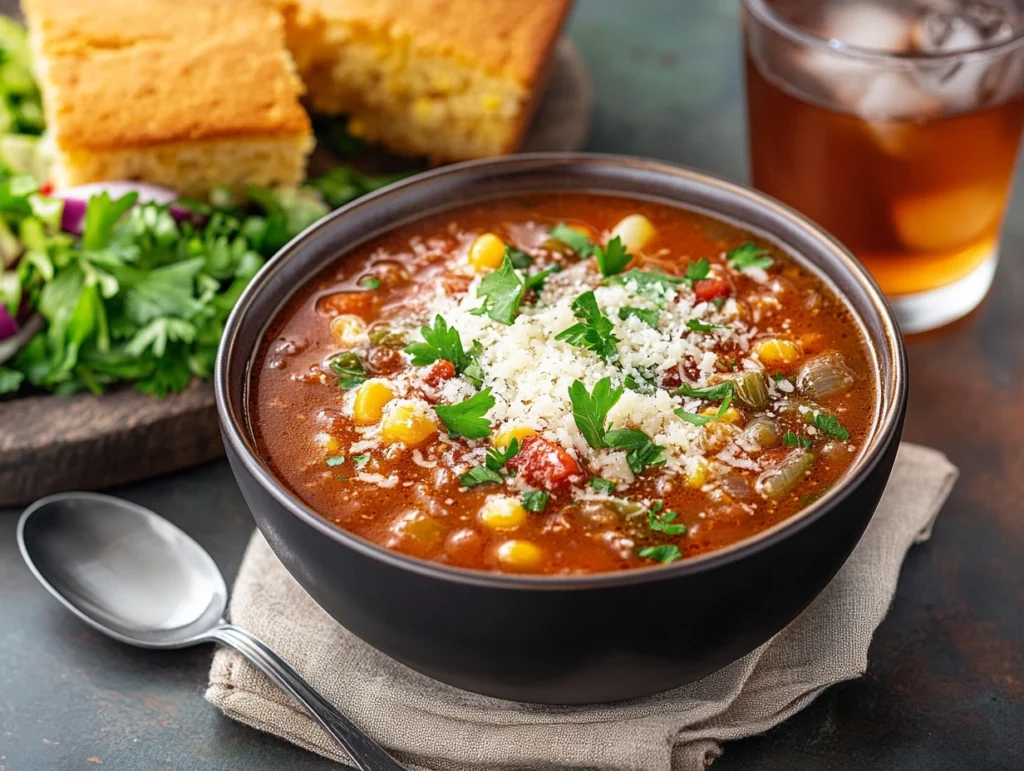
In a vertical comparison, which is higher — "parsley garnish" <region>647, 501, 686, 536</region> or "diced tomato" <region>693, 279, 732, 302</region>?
"diced tomato" <region>693, 279, 732, 302</region>

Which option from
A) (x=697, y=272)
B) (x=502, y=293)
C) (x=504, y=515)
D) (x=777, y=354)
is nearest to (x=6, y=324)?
(x=502, y=293)

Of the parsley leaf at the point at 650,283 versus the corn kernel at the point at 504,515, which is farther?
the parsley leaf at the point at 650,283

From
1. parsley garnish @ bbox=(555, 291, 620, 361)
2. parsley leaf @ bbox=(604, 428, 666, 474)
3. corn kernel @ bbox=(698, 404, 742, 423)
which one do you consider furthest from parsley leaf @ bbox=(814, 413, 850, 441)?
parsley garnish @ bbox=(555, 291, 620, 361)

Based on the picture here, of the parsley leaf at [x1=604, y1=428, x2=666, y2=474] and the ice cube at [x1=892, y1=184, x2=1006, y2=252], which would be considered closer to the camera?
the parsley leaf at [x1=604, y1=428, x2=666, y2=474]

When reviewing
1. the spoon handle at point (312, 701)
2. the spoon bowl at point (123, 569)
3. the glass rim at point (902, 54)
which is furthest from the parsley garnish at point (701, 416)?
the glass rim at point (902, 54)

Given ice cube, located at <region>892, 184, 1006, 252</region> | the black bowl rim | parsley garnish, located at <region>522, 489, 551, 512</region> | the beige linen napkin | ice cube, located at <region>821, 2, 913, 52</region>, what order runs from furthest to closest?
ice cube, located at <region>821, 2, 913, 52</region> → ice cube, located at <region>892, 184, 1006, 252</region> → the beige linen napkin → parsley garnish, located at <region>522, 489, 551, 512</region> → the black bowl rim

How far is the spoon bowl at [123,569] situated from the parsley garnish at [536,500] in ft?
3.10

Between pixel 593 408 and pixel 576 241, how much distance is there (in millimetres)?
776

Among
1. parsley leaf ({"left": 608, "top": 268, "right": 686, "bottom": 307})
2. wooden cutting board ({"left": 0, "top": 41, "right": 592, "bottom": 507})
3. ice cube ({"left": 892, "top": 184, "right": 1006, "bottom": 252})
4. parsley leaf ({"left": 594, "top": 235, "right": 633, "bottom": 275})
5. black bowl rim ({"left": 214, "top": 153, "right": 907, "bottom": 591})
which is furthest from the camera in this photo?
ice cube ({"left": 892, "top": 184, "right": 1006, "bottom": 252})

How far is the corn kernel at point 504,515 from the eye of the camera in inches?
98.2

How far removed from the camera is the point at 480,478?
259 centimetres

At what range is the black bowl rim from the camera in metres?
2.22

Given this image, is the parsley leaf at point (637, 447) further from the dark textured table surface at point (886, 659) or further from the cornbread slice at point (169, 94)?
the cornbread slice at point (169, 94)

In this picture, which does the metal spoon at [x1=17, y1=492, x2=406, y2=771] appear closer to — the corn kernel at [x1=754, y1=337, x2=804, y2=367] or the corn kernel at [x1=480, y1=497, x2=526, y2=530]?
the corn kernel at [x1=480, y1=497, x2=526, y2=530]
